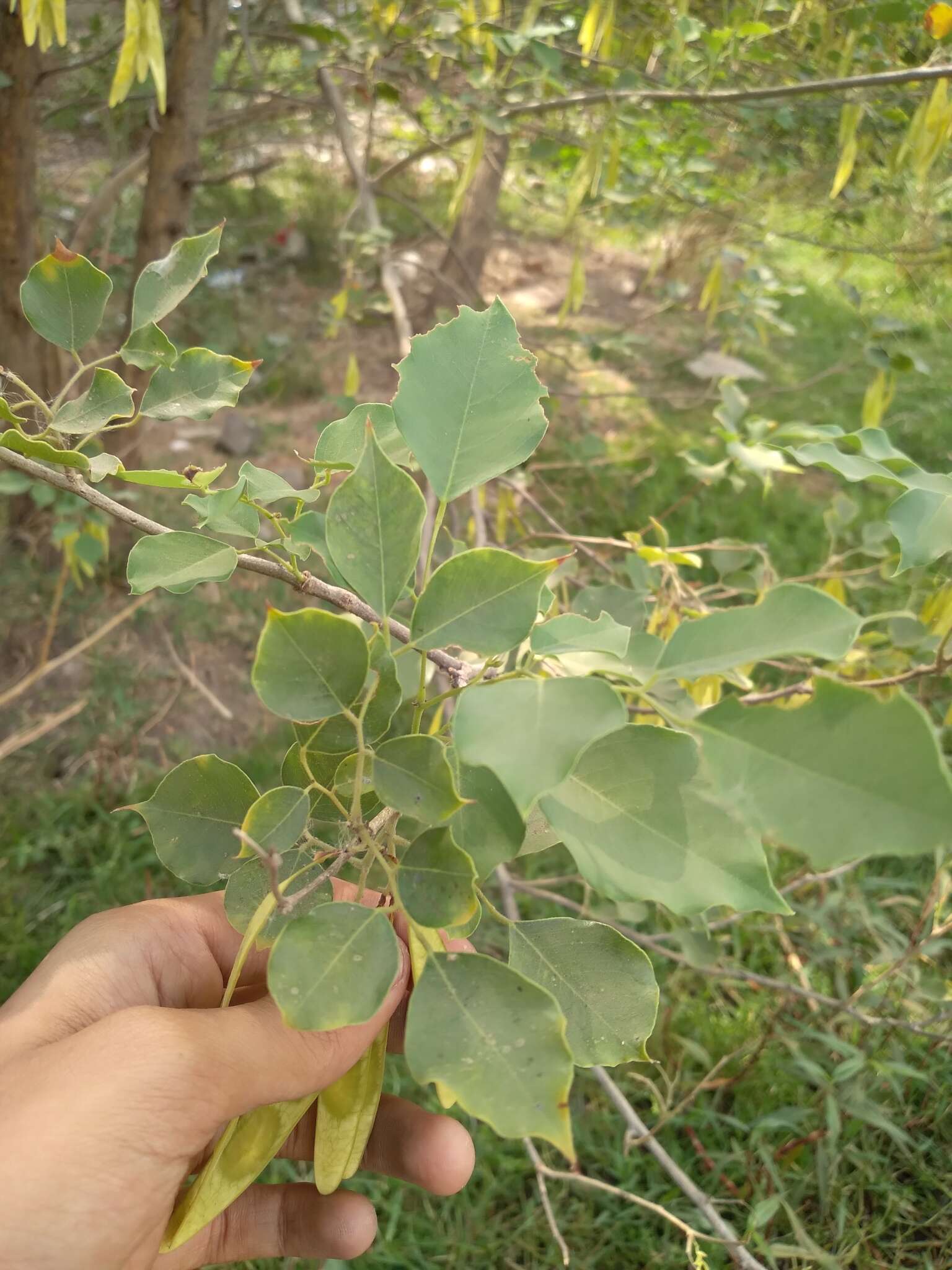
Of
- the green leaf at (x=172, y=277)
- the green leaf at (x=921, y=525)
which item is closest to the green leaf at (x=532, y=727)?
the green leaf at (x=921, y=525)

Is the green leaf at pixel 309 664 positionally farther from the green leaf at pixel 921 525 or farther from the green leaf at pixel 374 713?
the green leaf at pixel 921 525

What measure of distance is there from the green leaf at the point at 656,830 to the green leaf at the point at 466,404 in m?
0.18

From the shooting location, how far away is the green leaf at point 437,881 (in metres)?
0.39

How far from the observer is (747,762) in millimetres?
323

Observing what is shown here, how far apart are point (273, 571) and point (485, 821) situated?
0.20 m

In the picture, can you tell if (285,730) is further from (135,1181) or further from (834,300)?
(834,300)

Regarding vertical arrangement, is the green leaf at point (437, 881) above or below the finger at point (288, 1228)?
above

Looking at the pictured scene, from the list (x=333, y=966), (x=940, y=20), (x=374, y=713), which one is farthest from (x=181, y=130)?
(x=333, y=966)

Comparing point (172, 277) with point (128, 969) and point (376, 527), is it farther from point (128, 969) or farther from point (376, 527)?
point (128, 969)

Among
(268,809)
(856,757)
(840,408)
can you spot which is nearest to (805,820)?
(856,757)

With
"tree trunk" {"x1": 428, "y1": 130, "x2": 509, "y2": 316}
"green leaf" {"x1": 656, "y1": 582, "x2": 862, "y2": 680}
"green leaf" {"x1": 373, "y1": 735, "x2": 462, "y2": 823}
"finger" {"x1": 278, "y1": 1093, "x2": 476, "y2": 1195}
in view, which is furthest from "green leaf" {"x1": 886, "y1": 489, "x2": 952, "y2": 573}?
"tree trunk" {"x1": 428, "y1": 130, "x2": 509, "y2": 316}

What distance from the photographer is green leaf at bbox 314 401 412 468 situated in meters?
0.54

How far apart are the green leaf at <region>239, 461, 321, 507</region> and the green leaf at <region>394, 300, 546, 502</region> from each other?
71 mm

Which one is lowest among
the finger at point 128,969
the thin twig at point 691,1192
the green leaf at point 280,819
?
the thin twig at point 691,1192
